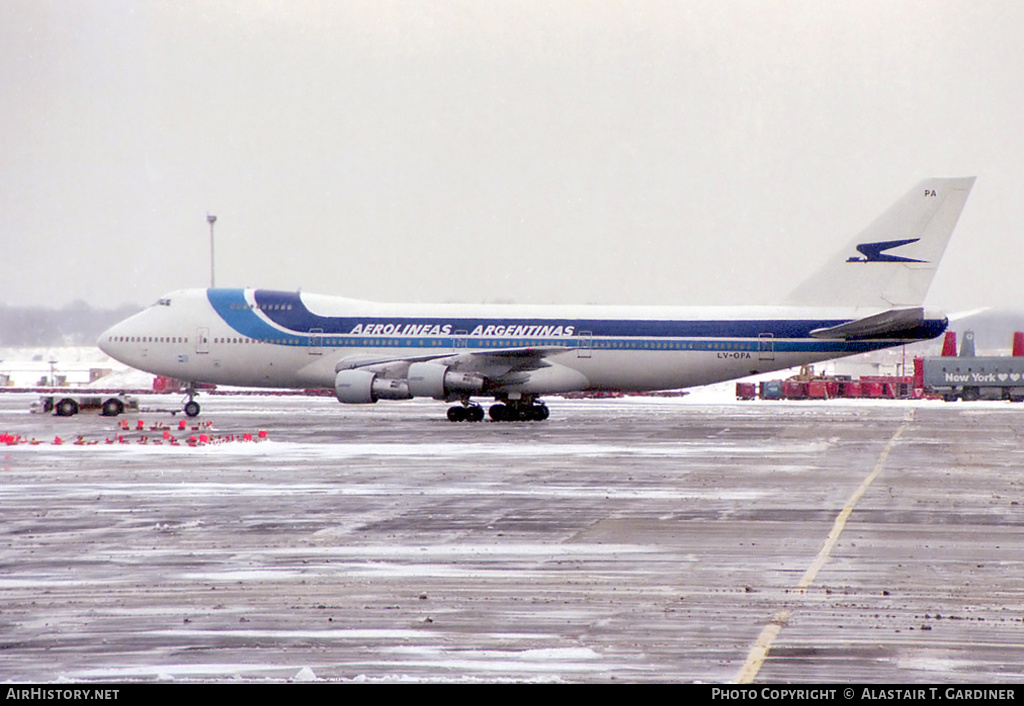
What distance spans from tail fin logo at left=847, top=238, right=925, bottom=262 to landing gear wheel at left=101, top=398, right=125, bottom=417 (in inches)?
1047

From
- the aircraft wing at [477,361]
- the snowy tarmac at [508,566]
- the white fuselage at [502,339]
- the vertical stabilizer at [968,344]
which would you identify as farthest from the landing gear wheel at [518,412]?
the vertical stabilizer at [968,344]

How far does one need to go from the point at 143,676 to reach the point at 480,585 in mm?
3798

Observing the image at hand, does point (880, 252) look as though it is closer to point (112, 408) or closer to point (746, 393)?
point (112, 408)

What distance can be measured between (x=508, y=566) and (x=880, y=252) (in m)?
29.5

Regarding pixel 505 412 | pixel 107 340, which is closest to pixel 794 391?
pixel 505 412

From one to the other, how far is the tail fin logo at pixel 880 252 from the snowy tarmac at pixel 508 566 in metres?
14.6

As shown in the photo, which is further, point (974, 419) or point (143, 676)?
point (974, 419)

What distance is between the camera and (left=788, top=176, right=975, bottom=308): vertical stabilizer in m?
37.5

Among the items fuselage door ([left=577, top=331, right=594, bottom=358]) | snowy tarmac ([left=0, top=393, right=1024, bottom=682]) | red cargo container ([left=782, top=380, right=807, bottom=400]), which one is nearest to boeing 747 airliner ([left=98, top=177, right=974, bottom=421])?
fuselage door ([left=577, top=331, right=594, bottom=358])

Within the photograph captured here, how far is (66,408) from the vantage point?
41.3 metres

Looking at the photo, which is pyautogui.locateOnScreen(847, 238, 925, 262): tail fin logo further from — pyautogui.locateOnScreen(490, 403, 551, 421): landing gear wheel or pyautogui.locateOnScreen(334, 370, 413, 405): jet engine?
pyautogui.locateOnScreen(334, 370, 413, 405): jet engine

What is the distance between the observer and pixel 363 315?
38.2 m
